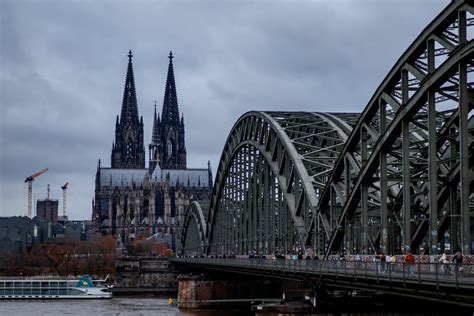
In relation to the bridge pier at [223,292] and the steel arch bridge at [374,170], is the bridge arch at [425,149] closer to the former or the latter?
the steel arch bridge at [374,170]

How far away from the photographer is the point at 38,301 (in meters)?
140

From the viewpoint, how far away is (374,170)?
51.4m

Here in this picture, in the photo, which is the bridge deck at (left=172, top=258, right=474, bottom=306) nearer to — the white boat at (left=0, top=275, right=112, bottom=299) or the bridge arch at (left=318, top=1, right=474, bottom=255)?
the bridge arch at (left=318, top=1, right=474, bottom=255)

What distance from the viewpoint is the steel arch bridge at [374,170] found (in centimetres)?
4238

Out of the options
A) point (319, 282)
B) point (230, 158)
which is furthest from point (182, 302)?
point (319, 282)

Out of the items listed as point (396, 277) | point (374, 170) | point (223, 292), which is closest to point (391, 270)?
point (396, 277)

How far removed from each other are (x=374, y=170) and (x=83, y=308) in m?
73.2

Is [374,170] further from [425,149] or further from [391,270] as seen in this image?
[391,270]

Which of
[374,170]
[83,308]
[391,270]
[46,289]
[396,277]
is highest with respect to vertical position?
[374,170]

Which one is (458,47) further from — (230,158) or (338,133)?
(230,158)

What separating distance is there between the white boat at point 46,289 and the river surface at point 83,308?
20.1 feet

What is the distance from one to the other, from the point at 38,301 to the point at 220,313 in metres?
48.8

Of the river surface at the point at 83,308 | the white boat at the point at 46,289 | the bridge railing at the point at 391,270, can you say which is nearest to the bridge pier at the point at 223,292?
the river surface at the point at 83,308

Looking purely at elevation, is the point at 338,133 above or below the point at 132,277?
above
